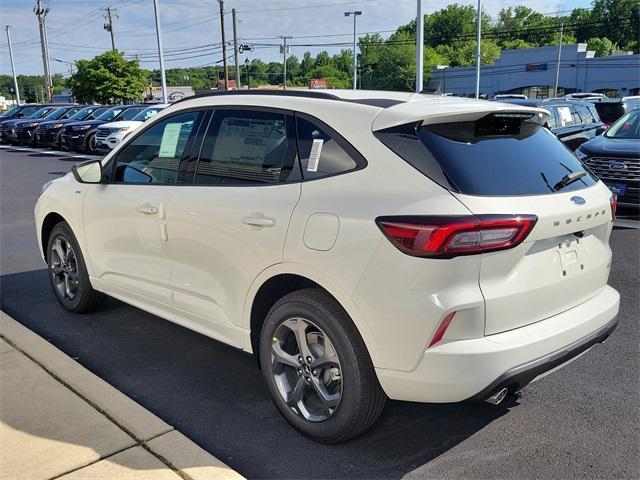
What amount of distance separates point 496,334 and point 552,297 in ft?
1.42

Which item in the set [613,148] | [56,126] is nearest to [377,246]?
[613,148]

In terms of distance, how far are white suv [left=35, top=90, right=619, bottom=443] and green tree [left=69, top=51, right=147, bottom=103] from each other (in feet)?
142

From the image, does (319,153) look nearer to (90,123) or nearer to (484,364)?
(484,364)

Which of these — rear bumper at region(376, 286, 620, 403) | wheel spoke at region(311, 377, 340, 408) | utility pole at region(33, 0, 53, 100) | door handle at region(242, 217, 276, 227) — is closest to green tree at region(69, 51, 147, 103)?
utility pole at region(33, 0, 53, 100)

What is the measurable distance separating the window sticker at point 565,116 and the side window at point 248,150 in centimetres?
1144

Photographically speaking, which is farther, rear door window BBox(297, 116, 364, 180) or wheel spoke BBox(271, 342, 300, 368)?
wheel spoke BBox(271, 342, 300, 368)

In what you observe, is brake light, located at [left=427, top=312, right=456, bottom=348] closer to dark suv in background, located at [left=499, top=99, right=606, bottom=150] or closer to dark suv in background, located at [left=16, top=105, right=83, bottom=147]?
dark suv in background, located at [left=499, top=99, right=606, bottom=150]

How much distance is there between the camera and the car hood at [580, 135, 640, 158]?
8.67m

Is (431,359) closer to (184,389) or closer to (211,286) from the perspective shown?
(211,286)

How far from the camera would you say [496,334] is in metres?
2.68

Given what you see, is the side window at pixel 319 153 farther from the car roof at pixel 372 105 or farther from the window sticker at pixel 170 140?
the window sticker at pixel 170 140

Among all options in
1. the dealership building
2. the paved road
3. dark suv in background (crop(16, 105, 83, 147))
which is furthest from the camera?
the dealership building

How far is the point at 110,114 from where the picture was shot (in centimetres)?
2186

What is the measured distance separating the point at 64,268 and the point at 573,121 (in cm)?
1215
